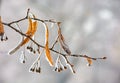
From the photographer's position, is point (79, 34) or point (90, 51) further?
point (79, 34)

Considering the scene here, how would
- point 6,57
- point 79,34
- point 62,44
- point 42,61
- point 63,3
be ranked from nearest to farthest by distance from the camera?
point 62,44, point 42,61, point 6,57, point 79,34, point 63,3

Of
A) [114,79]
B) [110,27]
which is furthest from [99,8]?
[114,79]

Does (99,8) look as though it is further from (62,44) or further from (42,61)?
(62,44)

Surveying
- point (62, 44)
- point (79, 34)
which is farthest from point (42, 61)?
point (62, 44)

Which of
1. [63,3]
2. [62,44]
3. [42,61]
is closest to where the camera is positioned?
[62,44]

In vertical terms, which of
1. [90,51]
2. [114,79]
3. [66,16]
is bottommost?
[114,79]

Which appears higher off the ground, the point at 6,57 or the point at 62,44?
the point at 62,44
